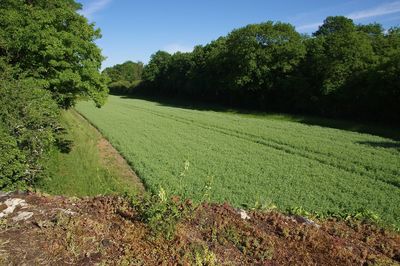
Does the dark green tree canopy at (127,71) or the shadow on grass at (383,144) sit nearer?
the shadow on grass at (383,144)

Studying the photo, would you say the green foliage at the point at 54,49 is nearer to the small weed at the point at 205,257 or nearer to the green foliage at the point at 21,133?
the green foliage at the point at 21,133

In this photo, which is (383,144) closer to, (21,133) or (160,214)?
(21,133)

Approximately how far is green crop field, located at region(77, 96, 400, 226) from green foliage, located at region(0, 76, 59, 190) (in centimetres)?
513

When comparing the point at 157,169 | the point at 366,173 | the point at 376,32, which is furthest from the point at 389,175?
the point at 376,32

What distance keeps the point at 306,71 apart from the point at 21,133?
4626cm

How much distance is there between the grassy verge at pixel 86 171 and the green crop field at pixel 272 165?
3.05ft

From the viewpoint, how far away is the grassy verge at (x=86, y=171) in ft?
59.2

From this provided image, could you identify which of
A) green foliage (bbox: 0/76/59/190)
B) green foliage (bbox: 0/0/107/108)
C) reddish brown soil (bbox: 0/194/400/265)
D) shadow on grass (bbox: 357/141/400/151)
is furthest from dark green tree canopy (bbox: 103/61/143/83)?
reddish brown soil (bbox: 0/194/400/265)

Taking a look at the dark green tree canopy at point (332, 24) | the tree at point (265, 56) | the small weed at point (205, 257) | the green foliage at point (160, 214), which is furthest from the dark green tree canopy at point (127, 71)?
the small weed at point (205, 257)

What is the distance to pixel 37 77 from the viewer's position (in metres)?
24.2

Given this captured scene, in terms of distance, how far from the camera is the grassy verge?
59.2 feet

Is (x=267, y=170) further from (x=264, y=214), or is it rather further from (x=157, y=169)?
(x=264, y=214)

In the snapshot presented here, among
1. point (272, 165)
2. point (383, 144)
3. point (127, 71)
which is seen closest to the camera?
point (272, 165)

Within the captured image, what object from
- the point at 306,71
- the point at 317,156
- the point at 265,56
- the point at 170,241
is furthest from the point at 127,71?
the point at 170,241
